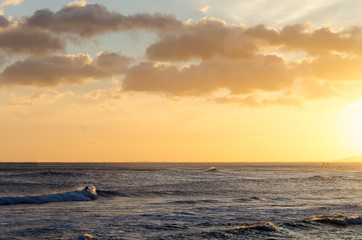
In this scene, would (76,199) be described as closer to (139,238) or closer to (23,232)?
(23,232)

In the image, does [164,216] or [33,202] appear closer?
[164,216]

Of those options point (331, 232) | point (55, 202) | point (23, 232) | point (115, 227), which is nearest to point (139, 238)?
point (115, 227)

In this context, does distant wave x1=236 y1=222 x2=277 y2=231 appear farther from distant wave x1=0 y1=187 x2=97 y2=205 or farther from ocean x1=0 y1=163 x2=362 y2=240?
distant wave x1=0 y1=187 x2=97 y2=205

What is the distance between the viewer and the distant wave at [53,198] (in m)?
40.8

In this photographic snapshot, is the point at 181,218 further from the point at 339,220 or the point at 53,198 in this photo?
the point at 53,198

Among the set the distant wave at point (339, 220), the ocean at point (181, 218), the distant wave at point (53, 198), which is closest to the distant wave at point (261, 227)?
the ocean at point (181, 218)

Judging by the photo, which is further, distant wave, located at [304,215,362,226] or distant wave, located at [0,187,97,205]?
distant wave, located at [0,187,97,205]

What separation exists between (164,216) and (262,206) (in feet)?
38.9

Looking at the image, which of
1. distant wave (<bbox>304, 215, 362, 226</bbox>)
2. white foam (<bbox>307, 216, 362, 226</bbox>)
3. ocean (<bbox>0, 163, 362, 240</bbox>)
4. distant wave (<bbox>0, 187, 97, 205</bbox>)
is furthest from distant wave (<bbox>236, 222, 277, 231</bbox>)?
distant wave (<bbox>0, 187, 97, 205</bbox>)

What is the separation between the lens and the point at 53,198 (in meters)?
44.3

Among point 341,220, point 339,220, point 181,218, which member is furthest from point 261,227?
point 341,220

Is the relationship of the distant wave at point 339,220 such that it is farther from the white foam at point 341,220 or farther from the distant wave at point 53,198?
the distant wave at point 53,198

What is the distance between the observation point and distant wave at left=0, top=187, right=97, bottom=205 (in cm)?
4085

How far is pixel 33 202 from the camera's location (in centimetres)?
4147
